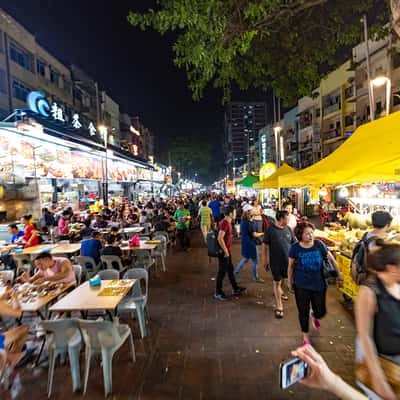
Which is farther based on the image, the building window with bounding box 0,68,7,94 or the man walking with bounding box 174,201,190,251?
the building window with bounding box 0,68,7,94

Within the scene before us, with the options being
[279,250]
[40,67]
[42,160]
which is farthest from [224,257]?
[40,67]

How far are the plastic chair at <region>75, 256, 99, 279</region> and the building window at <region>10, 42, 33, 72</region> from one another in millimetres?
20171

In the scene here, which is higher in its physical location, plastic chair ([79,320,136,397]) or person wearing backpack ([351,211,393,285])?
person wearing backpack ([351,211,393,285])

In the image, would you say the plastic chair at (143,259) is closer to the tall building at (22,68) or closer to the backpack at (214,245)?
the backpack at (214,245)

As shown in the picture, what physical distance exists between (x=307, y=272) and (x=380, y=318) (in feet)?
5.83

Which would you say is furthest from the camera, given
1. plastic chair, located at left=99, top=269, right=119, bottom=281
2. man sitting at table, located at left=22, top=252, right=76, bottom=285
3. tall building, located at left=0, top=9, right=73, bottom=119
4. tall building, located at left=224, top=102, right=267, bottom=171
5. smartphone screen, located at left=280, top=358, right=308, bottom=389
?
tall building, located at left=224, top=102, right=267, bottom=171

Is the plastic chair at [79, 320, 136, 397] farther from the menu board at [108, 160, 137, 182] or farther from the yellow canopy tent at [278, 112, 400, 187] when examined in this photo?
the menu board at [108, 160, 137, 182]

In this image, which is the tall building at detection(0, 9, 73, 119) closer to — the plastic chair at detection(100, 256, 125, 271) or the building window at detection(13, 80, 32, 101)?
the building window at detection(13, 80, 32, 101)

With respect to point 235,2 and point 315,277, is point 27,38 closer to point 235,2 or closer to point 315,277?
point 235,2

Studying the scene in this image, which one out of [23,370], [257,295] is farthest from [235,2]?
[23,370]

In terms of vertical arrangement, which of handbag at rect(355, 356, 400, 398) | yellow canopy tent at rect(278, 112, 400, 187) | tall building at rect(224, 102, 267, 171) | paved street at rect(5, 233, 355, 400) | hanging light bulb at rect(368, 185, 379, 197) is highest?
tall building at rect(224, 102, 267, 171)

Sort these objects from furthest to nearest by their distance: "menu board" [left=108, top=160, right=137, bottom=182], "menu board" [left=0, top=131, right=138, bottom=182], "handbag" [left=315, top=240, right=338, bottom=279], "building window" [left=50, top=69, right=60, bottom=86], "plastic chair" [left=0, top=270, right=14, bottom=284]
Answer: "building window" [left=50, top=69, right=60, bottom=86], "menu board" [left=108, top=160, right=137, bottom=182], "menu board" [left=0, top=131, right=138, bottom=182], "plastic chair" [left=0, top=270, right=14, bottom=284], "handbag" [left=315, top=240, right=338, bottom=279]

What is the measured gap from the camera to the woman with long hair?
2.03 meters

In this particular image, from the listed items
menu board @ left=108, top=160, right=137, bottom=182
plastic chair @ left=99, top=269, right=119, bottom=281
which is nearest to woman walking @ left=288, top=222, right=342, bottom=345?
plastic chair @ left=99, top=269, right=119, bottom=281
